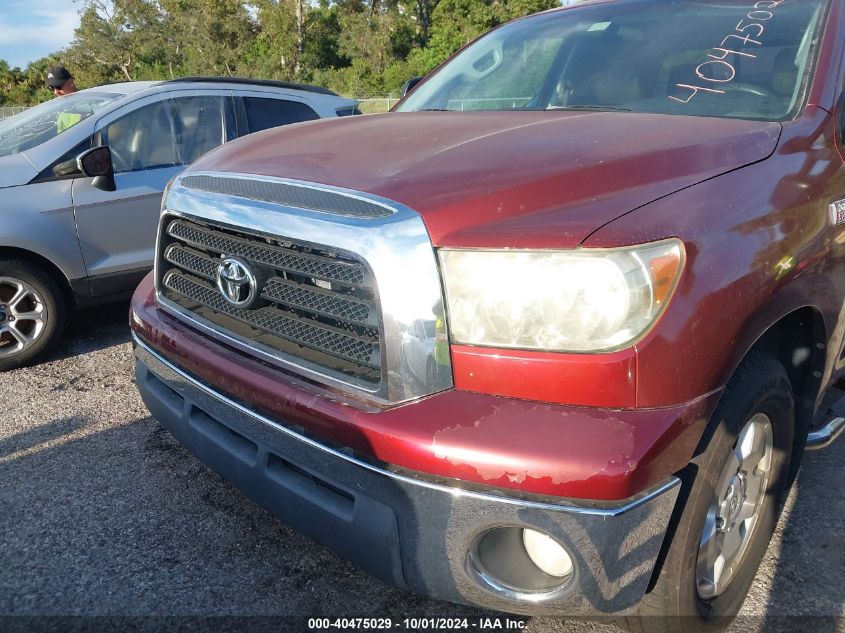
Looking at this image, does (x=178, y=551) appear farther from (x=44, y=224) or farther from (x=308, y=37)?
(x=308, y=37)

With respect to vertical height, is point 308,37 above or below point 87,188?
above

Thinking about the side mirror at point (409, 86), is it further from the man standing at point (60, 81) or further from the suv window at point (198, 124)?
the man standing at point (60, 81)

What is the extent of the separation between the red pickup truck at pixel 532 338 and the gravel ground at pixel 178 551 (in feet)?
1.04

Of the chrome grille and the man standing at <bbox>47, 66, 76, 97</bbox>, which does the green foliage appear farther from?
the chrome grille

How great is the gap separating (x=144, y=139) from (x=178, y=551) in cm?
309

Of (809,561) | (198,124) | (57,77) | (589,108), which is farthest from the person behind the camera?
(57,77)

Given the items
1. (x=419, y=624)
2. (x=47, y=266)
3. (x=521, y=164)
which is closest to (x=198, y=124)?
(x=47, y=266)

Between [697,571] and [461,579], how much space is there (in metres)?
0.67

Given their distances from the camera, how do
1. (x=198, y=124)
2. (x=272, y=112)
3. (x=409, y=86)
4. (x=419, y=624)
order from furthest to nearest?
1. (x=272, y=112)
2. (x=198, y=124)
3. (x=409, y=86)
4. (x=419, y=624)

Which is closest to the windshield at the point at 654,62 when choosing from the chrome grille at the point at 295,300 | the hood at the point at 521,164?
the hood at the point at 521,164

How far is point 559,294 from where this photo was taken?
1592mm

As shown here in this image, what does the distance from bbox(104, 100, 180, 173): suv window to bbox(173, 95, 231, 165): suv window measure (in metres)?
0.06

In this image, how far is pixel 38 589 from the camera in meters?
2.32

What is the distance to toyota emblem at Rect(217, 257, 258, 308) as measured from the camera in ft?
6.68
